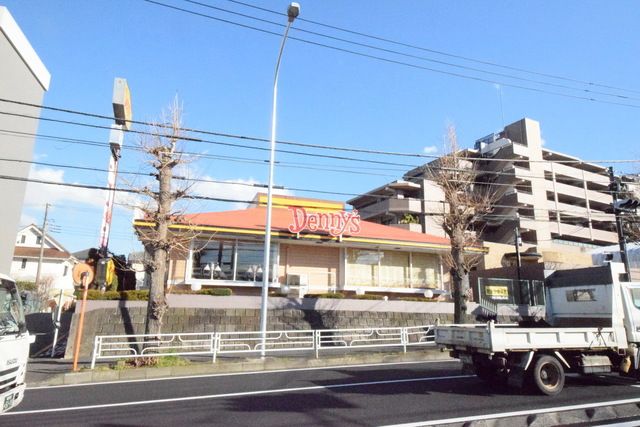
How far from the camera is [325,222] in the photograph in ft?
65.7

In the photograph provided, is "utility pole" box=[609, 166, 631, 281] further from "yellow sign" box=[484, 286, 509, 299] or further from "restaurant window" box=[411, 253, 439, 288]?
"restaurant window" box=[411, 253, 439, 288]

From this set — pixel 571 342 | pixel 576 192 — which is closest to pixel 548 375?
pixel 571 342

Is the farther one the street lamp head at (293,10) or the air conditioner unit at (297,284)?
the air conditioner unit at (297,284)

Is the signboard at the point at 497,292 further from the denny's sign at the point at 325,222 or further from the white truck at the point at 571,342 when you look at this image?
the white truck at the point at 571,342

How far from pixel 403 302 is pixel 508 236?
3375cm

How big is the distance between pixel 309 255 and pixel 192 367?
11.0 meters

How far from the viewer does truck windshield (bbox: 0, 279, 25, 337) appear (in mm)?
5855

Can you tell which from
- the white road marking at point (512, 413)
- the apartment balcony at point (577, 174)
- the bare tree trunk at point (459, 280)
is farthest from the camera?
the apartment balcony at point (577, 174)

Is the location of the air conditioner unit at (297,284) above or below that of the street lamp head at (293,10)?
below

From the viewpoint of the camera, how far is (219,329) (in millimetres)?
16297

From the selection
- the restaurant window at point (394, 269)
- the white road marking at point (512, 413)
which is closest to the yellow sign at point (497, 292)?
the restaurant window at point (394, 269)

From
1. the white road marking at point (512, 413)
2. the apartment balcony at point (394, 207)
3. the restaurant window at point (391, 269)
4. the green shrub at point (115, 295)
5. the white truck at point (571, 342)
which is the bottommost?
the white road marking at point (512, 413)

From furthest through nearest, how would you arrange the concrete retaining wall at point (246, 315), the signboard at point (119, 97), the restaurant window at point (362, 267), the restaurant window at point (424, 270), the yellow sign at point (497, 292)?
the restaurant window at point (424, 270) < the restaurant window at point (362, 267) < the yellow sign at point (497, 292) < the signboard at point (119, 97) < the concrete retaining wall at point (246, 315)

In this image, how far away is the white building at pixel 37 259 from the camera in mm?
42219
